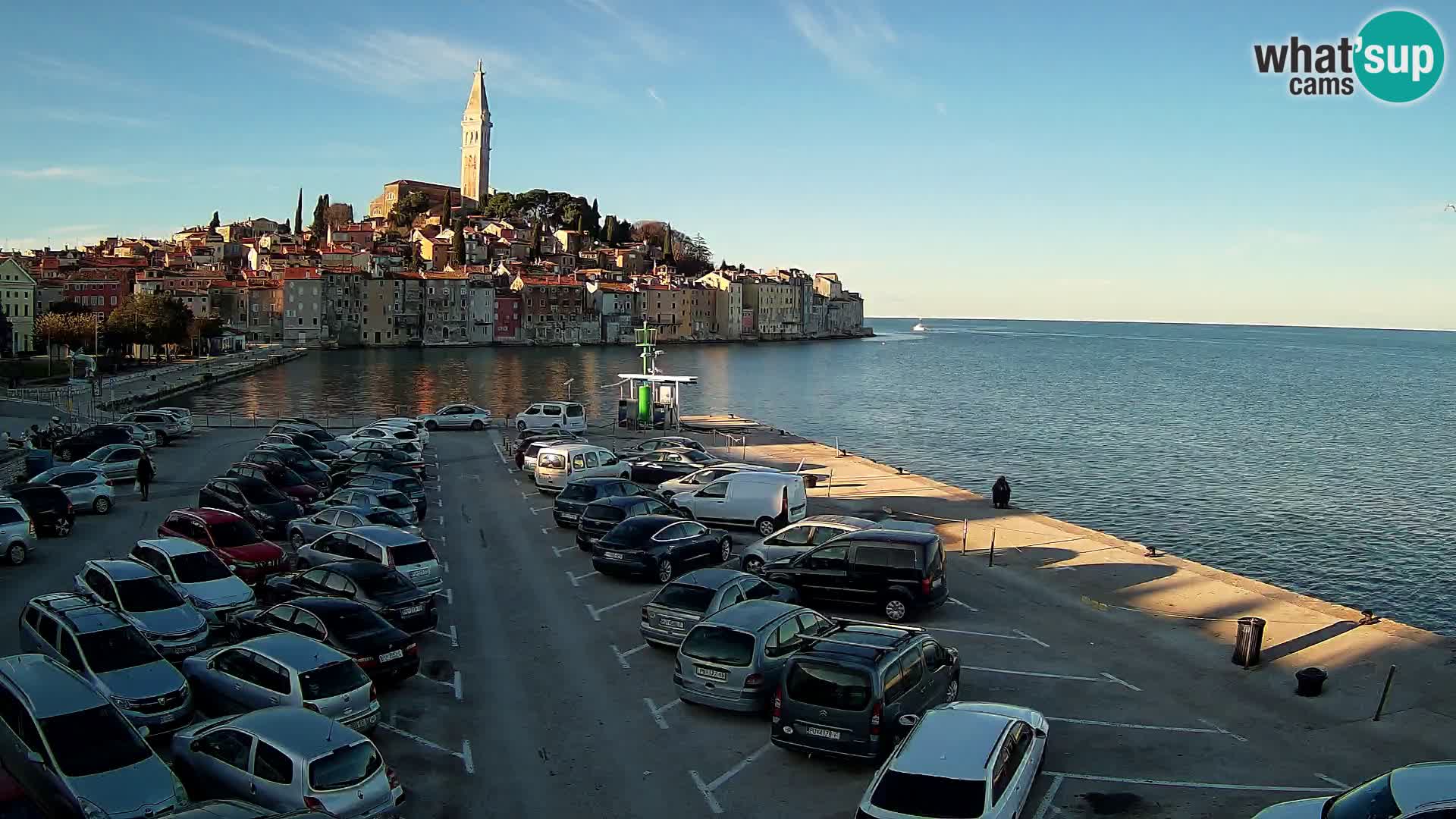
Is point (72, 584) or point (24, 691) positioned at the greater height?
point (24, 691)

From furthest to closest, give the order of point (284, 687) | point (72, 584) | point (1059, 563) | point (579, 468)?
point (579, 468), point (1059, 563), point (72, 584), point (284, 687)

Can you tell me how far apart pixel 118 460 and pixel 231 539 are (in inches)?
499

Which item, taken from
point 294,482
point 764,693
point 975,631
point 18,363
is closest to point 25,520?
point 294,482

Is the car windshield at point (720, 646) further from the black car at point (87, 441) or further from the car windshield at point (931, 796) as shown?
the black car at point (87, 441)

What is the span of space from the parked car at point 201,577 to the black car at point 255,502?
16.5 ft

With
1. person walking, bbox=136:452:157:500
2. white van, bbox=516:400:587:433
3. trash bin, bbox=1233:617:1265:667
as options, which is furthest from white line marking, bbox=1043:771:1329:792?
white van, bbox=516:400:587:433

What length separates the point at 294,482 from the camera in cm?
2470

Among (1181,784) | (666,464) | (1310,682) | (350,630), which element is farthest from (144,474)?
(1310,682)

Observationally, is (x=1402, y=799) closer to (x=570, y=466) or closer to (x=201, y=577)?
(x=201, y=577)

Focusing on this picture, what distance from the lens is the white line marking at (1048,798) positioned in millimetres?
9375

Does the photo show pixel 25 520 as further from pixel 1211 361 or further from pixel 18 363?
pixel 1211 361

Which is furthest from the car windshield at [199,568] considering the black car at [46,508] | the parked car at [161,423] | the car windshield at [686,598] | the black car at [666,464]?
the parked car at [161,423]

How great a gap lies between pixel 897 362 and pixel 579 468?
128m

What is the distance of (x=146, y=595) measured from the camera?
1350 centimetres
